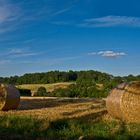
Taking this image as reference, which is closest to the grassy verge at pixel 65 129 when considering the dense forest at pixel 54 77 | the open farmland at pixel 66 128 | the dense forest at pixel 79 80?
the open farmland at pixel 66 128

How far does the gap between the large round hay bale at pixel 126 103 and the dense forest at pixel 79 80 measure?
4852mm

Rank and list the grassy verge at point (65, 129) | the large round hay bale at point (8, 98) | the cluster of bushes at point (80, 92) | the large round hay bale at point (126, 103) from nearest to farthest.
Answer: the grassy verge at point (65, 129) < the large round hay bale at point (126, 103) < the large round hay bale at point (8, 98) < the cluster of bushes at point (80, 92)

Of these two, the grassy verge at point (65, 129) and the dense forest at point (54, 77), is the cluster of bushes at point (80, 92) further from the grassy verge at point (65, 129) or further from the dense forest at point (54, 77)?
the grassy verge at point (65, 129)

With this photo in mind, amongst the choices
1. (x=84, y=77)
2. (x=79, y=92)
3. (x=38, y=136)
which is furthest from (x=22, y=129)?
(x=84, y=77)

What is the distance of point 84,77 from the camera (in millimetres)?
32562

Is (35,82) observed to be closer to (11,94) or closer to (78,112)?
(11,94)

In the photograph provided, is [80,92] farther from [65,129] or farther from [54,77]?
[65,129]

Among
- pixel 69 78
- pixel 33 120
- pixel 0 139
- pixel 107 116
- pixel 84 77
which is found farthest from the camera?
pixel 69 78

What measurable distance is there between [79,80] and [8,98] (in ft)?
50.7

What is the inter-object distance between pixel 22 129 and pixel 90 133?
61.5 inches

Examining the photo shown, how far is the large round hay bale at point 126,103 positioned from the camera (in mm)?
13531

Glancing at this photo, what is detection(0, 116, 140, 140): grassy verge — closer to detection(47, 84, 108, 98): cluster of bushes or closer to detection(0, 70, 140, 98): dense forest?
detection(0, 70, 140, 98): dense forest

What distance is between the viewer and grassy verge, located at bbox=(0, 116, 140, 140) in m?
10.1

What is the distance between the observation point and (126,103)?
13.7 metres
